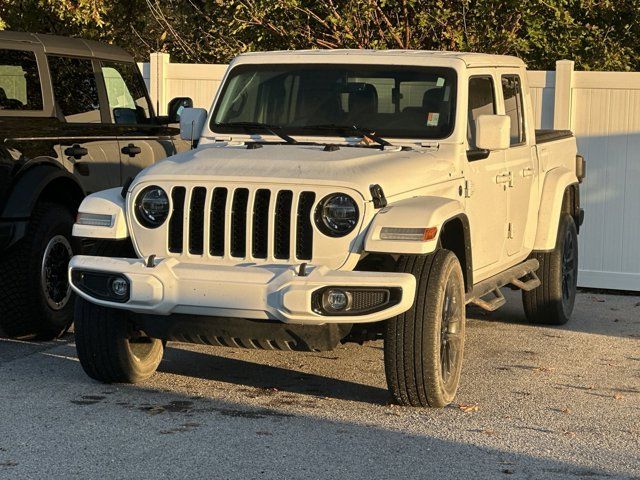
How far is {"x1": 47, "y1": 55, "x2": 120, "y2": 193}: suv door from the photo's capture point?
954cm

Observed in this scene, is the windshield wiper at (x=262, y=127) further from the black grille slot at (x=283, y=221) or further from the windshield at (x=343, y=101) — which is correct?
the black grille slot at (x=283, y=221)

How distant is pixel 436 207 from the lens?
23.0 feet

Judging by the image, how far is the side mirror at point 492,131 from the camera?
8023 mm

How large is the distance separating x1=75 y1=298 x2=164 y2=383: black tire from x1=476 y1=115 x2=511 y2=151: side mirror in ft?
7.78

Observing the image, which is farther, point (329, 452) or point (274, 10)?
point (274, 10)

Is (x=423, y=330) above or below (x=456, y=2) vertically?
below

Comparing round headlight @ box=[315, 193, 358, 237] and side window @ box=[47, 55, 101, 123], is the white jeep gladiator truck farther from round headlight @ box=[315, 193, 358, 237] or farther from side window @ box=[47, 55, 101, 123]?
side window @ box=[47, 55, 101, 123]

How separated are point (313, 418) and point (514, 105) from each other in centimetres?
346

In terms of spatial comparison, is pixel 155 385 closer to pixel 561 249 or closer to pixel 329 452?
pixel 329 452

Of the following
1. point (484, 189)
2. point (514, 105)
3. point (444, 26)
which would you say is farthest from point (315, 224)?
point (444, 26)

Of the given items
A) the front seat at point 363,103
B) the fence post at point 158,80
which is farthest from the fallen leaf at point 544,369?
the fence post at point 158,80

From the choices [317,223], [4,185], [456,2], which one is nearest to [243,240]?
[317,223]

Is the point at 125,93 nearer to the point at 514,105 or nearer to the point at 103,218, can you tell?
the point at 514,105

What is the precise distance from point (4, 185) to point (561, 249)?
169 inches
